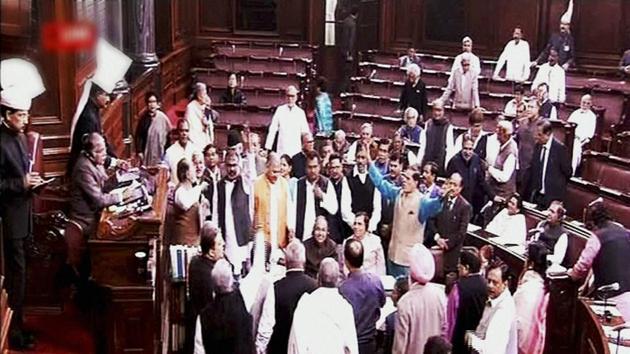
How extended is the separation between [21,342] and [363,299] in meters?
1.90

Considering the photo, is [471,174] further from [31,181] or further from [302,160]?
[31,181]

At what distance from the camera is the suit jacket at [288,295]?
5.39 m

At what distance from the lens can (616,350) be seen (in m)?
5.64

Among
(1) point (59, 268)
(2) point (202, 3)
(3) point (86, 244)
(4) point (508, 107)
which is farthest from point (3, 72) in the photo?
(2) point (202, 3)

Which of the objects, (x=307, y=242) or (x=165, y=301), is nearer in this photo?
(x=165, y=301)

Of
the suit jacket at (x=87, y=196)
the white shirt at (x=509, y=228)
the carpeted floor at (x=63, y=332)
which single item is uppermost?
the suit jacket at (x=87, y=196)

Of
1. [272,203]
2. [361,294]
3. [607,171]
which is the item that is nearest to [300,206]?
[272,203]

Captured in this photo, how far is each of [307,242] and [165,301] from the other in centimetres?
115

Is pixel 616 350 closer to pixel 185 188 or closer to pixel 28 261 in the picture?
pixel 185 188

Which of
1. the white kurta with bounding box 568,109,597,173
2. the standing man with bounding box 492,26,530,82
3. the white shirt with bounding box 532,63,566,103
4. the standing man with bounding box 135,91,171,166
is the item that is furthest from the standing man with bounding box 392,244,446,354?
the standing man with bounding box 492,26,530,82

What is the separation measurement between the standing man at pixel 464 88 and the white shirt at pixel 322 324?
6636 mm

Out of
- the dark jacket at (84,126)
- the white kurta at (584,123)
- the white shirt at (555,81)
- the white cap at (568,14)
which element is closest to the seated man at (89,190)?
the dark jacket at (84,126)

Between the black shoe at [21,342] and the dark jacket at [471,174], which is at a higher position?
the dark jacket at [471,174]

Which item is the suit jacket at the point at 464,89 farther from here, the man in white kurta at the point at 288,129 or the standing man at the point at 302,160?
the standing man at the point at 302,160
